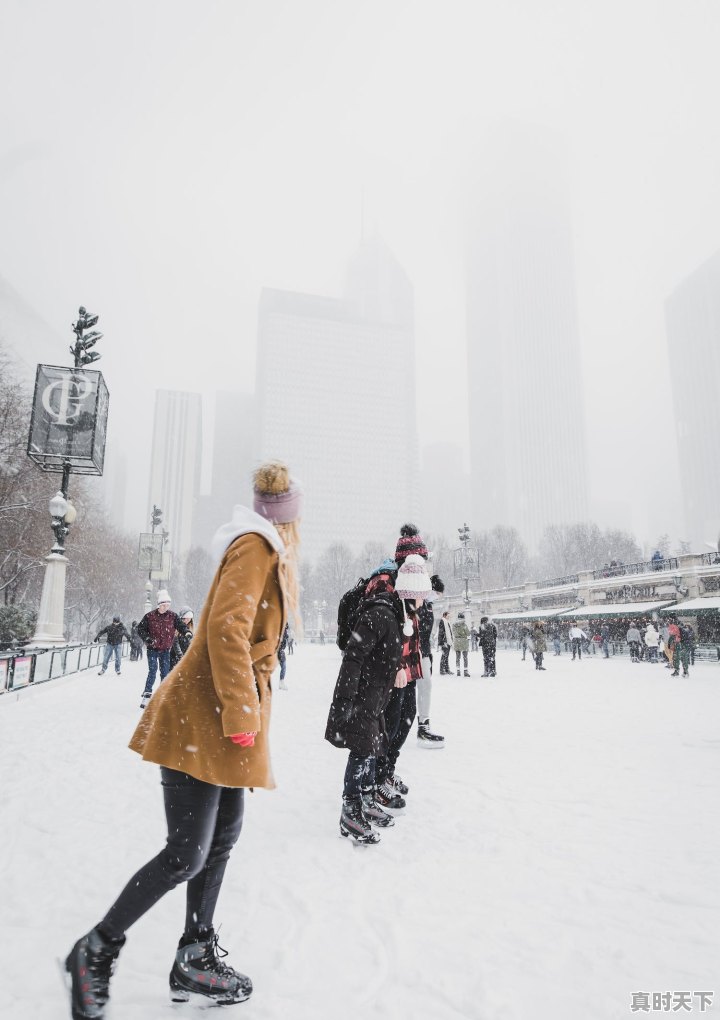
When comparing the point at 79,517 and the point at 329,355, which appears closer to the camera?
the point at 79,517

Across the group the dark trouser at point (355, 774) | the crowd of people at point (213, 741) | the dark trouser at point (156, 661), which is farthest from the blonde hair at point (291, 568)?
the dark trouser at point (156, 661)

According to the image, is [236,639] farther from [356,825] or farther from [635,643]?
[635,643]

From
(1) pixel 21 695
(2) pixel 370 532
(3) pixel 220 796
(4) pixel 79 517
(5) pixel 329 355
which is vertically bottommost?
(1) pixel 21 695

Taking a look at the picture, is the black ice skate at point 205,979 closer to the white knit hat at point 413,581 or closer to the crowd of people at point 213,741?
the crowd of people at point 213,741

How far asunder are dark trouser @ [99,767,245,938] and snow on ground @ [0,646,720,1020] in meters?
0.34

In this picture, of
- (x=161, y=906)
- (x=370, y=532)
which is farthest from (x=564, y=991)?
(x=370, y=532)

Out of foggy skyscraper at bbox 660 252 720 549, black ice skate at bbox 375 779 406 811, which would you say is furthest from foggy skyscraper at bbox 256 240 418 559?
black ice skate at bbox 375 779 406 811

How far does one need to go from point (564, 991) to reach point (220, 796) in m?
1.44

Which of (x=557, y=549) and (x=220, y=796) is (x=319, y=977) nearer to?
(x=220, y=796)

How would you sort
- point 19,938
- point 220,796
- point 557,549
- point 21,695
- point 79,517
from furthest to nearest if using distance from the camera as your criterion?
1. point 557,549
2. point 79,517
3. point 21,695
4. point 19,938
5. point 220,796

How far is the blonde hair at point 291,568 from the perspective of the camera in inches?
88.2

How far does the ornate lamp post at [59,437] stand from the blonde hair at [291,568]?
14.2 m

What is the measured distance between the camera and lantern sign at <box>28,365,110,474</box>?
14797mm

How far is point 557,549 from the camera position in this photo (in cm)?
7225
